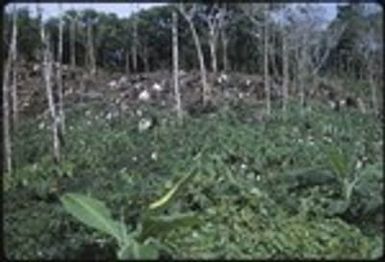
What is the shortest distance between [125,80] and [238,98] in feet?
13.8

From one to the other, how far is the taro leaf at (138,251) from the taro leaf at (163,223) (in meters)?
0.26

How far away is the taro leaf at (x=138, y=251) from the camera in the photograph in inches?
186

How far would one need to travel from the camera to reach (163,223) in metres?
5.36

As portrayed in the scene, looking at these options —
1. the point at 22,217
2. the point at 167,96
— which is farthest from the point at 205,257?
the point at 167,96

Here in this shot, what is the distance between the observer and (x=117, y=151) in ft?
46.1

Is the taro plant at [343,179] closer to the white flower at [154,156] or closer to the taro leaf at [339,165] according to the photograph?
the taro leaf at [339,165]

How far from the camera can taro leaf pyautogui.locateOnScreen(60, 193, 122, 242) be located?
17.7 feet

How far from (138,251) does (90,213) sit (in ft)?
2.55

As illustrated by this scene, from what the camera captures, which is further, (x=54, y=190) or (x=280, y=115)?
(x=280, y=115)

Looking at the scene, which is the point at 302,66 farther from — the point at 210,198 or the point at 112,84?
the point at 210,198

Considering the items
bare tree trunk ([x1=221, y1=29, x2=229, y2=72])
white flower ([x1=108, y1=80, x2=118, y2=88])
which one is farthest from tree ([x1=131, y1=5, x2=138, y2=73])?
bare tree trunk ([x1=221, y1=29, x2=229, y2=72])

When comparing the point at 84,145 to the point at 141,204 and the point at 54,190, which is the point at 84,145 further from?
the point at 141,204

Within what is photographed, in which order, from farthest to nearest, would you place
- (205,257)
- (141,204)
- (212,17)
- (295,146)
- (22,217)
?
1. (212,17)
2. (295,146)
3. (22,217)
4. (141,204)
5. (205,257)

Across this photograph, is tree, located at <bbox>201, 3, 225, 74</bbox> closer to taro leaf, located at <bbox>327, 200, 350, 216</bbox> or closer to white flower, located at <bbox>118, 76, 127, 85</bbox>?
white flower, located at <bbox>118, 76, 127, 85</bbox>
